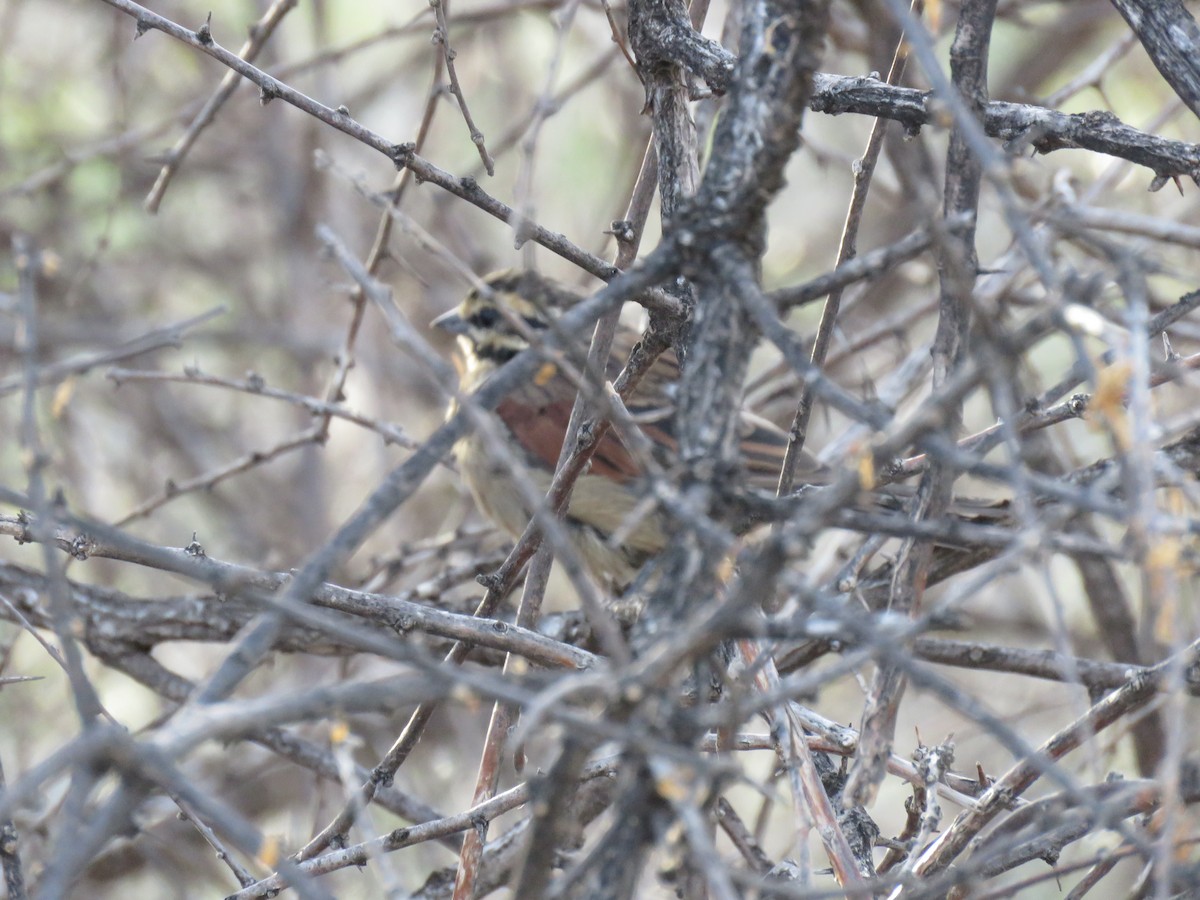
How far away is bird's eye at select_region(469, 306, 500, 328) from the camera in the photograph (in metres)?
5.91

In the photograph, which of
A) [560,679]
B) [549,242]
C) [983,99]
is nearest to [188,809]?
[549,242]

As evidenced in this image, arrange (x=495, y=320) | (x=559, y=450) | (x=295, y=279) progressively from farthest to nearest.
Answer: (x=295, y=279) → (x=495, y=320) → (x=559, y=450)

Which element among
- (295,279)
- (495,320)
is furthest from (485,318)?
(295,279)

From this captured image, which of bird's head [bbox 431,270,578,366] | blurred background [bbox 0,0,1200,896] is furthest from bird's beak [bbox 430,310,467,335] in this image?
blurred background [bbox 0,0,1200,896]

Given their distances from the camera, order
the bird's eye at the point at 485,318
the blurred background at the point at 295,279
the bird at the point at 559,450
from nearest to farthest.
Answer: the bird at the point at 559,450 < the bird's eye at the point at 485,318 < the blurred background at the point at 295,279

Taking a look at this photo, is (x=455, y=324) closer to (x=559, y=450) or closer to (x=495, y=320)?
(x=495, y=320)

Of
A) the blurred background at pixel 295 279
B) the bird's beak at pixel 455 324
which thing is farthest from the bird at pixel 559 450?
the blurred background at pixel 295 279

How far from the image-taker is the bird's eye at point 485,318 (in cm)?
591

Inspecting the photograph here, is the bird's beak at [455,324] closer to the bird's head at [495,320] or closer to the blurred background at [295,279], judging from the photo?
the bird's head at [495,320]

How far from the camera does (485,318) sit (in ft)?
19.6

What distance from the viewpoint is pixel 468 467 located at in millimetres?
5648

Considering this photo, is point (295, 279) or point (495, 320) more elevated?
point (295, 279)

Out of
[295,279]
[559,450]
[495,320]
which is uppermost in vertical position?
[295,279]

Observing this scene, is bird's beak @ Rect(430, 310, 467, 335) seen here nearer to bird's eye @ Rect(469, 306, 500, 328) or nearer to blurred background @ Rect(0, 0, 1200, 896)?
bird's eye @ Rect(469, 306, 500, 328)
